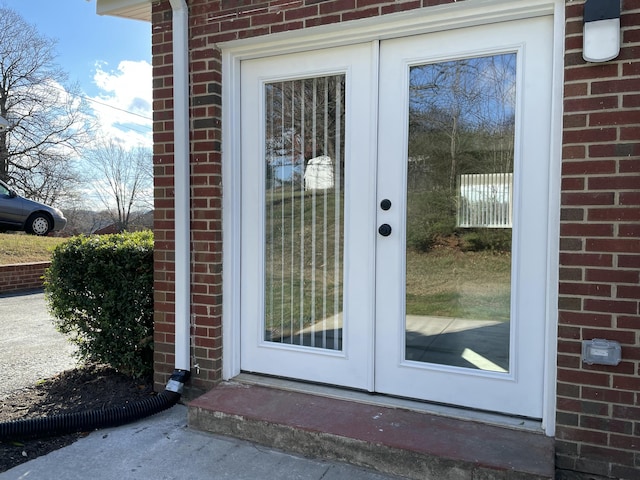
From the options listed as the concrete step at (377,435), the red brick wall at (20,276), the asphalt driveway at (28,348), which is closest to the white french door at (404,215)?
the concrete step at (377,435)

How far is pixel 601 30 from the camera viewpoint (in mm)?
2107

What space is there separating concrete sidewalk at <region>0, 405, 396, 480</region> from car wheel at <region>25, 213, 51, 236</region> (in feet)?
35.2

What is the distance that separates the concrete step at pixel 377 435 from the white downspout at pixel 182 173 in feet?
1.82

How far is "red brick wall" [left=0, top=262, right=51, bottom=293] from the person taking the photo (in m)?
7.94

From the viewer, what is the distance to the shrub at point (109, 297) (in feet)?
11.2

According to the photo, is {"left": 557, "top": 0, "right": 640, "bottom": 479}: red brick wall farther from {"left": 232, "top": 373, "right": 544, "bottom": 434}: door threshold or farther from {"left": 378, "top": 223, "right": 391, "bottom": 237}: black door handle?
{"left": 378, "top": 223, "right": 391, "bottom": 237}: black door handle

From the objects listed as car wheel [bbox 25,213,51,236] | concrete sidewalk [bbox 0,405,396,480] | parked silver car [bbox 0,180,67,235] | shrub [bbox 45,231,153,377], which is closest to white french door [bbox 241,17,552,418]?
concrete sidewalk [bbox 0,405,396,480]

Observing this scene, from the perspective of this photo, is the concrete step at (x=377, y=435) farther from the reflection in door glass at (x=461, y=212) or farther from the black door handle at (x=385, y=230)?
the black door handle at (x=385, y=230)

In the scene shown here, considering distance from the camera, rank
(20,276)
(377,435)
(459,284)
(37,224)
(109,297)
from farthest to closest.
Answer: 1. (37,224)
2. (20,276)
3. (109,297)
4. (459,284)
5. (377,435)

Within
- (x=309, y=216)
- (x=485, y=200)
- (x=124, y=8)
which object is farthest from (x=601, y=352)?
(x=124, y=8)

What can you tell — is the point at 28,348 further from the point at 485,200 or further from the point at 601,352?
the point at 601,352

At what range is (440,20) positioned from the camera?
253cm

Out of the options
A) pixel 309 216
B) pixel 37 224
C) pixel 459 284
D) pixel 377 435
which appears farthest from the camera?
pixel 37 224

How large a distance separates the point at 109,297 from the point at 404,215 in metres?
2.16
